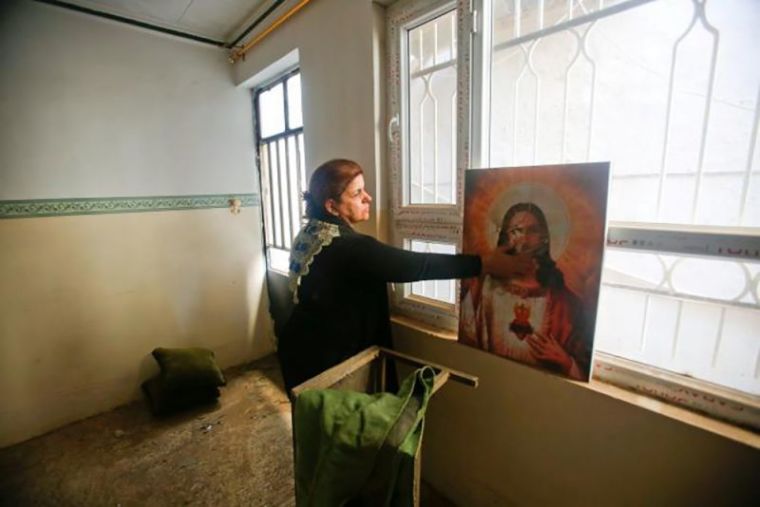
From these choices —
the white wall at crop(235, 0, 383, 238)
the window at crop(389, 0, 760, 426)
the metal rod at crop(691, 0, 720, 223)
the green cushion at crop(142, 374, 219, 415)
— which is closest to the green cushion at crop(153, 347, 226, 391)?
the green cushion at crop(142, 374, 219, 415)

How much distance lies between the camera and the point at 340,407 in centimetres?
85

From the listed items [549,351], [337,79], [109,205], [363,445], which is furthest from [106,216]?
[549,351]

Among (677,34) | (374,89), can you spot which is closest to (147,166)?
(374,89)

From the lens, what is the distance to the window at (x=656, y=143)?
0.80 meters

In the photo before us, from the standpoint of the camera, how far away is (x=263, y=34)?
6.95 feet

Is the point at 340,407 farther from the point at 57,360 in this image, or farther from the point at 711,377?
the point at 57,360

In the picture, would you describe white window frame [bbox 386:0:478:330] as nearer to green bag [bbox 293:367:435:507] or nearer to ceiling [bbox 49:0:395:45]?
green bag [bbox 293:367:435:507]

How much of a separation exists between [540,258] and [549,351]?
300 mm

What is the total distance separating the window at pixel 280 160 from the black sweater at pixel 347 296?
133cm

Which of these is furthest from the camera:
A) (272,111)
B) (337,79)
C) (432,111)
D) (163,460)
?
(272,111)

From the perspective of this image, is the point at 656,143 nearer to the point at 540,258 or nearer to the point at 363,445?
the point at 540,258

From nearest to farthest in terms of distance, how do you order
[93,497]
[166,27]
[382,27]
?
[382,27], [93,497], [166,27]

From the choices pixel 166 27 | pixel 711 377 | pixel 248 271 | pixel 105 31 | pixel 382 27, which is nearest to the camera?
pixel 711 377

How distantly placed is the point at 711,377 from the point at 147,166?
9.73ft
